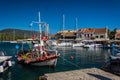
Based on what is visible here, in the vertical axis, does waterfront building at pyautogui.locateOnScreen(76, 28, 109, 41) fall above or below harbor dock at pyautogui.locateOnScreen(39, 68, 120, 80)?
above

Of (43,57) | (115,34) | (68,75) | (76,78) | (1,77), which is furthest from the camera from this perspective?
(115,34)

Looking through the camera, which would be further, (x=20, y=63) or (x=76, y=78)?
(x=20, y=63)

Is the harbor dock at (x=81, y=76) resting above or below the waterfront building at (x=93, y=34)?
below

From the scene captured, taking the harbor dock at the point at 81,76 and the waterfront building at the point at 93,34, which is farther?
the waterfront building at the point at 93,34

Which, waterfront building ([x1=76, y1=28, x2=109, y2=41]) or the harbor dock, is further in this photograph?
waterfront building ([x1=76, y1=28, x2=109, y2=41])

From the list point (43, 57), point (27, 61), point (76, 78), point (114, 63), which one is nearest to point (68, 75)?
point (76, 78)

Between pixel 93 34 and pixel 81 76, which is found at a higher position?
pixel 93 34

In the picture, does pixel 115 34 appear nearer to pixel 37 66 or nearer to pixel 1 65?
pixel 37 66

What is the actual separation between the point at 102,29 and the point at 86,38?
1095 centimetres

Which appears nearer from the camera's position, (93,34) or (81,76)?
(81,76)

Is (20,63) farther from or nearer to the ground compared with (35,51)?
nearer to the ground

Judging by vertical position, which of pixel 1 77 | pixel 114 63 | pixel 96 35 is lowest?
pixel 1 77

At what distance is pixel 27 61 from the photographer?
34375 millimetres

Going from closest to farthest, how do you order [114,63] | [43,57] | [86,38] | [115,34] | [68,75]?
[68,75] < [114,63] < [43,57] < [115,34] < [86,38]
